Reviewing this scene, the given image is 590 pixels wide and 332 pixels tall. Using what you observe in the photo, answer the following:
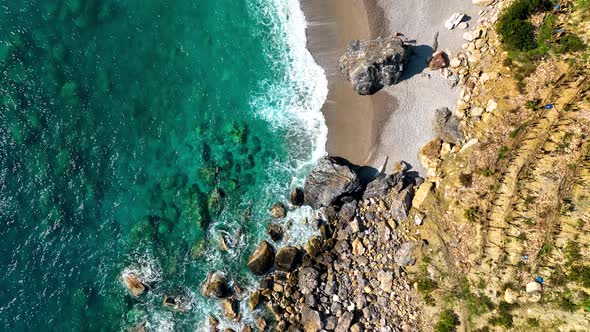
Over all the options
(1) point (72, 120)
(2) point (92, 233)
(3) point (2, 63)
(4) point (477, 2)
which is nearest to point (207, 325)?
(2) point (92, 233)

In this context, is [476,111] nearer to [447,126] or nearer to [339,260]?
[447,126]

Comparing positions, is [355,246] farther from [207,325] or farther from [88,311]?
[88,311]

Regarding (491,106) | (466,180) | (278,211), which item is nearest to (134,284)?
(278,211)

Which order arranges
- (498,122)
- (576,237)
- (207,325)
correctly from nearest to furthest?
(576,237), (498,122), (207,325)

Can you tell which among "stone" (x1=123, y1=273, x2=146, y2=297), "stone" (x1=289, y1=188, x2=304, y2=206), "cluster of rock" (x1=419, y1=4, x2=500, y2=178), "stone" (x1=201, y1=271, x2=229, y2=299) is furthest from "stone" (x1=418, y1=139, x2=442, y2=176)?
"stone" (x1=123, y1=273, x2=146, y2=297)

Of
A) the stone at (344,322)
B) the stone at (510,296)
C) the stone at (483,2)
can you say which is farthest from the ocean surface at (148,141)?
the stone at (510,296)

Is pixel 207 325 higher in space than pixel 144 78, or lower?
lower
